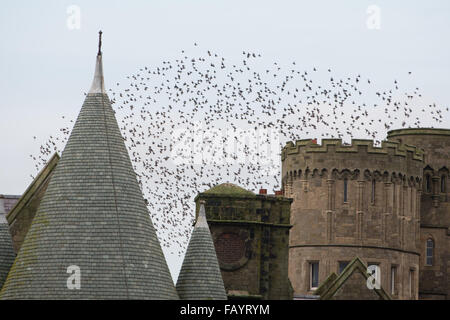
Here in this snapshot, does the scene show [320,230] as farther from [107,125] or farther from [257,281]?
[107,125]

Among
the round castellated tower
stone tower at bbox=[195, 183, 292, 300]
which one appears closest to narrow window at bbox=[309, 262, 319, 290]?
the round castellated tower

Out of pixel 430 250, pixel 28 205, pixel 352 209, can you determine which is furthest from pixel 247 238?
pixel 430 250

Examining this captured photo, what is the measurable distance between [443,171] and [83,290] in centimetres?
6439

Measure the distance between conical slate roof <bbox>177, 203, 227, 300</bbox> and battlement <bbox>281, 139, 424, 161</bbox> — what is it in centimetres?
5122

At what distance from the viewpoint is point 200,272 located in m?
58.0

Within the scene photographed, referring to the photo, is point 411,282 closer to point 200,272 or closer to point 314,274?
Answer: point 314,274

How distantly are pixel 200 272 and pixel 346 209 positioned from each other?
170ft

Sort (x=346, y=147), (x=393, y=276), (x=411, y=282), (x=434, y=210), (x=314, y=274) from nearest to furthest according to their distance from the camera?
(x=314, y=274) < (x=346, y=147) < (x=393, y=276) < (x=411, y=282) < (x=434, y=210)

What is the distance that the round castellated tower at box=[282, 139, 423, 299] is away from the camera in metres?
109

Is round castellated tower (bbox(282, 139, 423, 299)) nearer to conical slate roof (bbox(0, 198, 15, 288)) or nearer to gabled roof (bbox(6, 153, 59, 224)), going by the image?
gabled roof (bbox(6, 153, 59, 224))

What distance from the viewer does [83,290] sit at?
175ft
